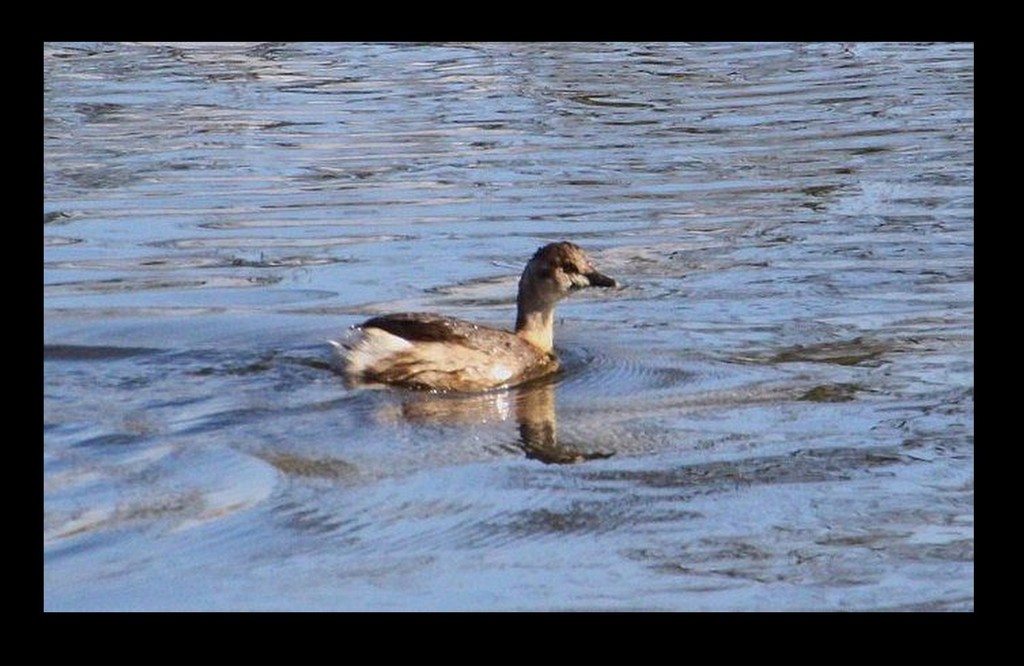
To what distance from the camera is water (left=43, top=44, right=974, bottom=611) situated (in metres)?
7.27

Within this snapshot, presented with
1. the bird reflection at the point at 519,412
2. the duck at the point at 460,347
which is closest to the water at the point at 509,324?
the bird reflection at the point at 519,412

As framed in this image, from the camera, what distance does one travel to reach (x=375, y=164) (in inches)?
627

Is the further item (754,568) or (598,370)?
(598,370)

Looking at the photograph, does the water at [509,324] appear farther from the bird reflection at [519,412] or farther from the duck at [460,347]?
the duck at [460,347]

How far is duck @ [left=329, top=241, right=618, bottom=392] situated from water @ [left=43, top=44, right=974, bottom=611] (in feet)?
0.57

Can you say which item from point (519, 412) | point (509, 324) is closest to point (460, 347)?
point (519, 412)

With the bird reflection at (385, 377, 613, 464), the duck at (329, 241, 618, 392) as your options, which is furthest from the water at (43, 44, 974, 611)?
the duck at (329, 241, 618, 392)

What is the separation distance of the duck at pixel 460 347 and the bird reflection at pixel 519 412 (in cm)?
10

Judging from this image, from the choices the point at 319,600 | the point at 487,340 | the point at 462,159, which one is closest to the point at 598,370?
the point at 487,340

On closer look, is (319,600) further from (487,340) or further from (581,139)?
(581,139)

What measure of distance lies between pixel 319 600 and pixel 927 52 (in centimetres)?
1594

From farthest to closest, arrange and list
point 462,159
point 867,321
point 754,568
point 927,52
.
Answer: point 927,52
point 462,159
point 867,321
point 754,568

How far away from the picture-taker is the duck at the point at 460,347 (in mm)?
9938

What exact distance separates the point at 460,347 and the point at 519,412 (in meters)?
0.57
